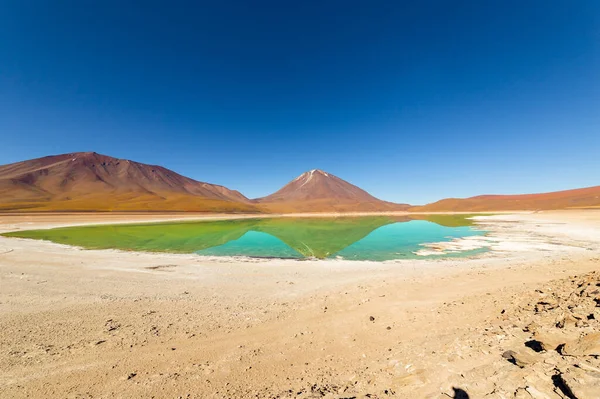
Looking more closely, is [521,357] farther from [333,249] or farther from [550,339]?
[333,249]

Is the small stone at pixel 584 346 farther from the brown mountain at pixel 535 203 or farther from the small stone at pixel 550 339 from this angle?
the brown mountain at pixel 535 203

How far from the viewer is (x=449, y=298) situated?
8.47 metres

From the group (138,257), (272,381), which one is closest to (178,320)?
(272,381)

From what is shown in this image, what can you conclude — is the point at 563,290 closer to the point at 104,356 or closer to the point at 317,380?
the point at 317,380

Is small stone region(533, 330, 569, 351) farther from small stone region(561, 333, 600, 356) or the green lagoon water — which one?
the green lagoon water

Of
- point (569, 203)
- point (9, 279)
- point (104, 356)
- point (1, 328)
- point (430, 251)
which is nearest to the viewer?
point (104, 356)

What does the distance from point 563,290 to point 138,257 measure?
21.5 m

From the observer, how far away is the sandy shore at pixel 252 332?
4352 mm

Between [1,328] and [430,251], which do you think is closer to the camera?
[1,328]

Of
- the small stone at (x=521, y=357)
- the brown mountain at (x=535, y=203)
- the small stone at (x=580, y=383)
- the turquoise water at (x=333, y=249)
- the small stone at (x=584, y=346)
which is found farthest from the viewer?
the brown mountain at (x=535, y=203)

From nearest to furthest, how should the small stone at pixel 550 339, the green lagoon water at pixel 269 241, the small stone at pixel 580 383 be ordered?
the small stone at pixel 580 383 → the small stone at pixel 550 339 → the green lagoon water at pixel 269 241

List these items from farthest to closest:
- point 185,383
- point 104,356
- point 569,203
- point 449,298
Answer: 1. point 569,203
2. point 449,298
3. point 104,356
4. point 185,383

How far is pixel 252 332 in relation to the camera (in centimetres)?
652

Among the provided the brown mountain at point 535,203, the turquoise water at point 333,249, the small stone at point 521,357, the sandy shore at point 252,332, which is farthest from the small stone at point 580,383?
the brown mountain at point 535,203
